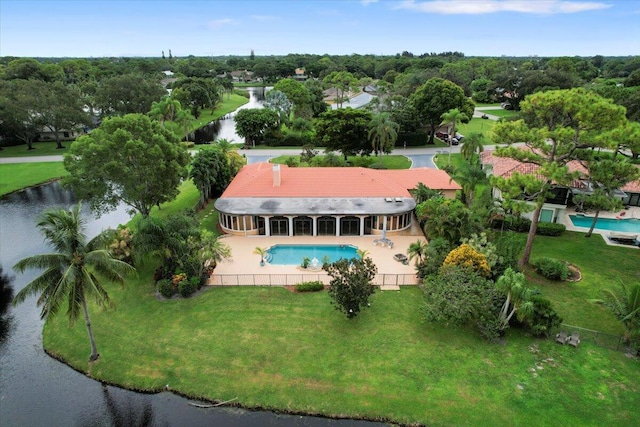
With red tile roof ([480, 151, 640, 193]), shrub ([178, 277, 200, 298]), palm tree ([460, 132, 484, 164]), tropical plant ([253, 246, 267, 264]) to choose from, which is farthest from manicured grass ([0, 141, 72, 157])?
red tile roof ([480, 151, 640, 193])

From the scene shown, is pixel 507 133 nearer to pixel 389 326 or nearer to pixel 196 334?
pixel 389 326

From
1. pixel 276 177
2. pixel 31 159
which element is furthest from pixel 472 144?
pixel 31 159

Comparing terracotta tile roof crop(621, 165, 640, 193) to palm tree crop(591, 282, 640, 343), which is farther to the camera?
terracotta tile roof crop(621, 165, 640, 193)

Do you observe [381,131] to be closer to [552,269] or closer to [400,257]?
[400,257]

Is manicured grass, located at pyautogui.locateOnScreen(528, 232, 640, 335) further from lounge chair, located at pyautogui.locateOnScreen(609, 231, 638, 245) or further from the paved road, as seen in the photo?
the paved road

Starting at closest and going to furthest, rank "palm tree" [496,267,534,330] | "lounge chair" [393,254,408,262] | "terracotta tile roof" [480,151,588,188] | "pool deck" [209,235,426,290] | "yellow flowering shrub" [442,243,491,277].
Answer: "palm tree" [496,267,534,330], "yellow flowering shrub" [442,243,491,277], "pool deck" [209,235,426,290], "lounge chair" [393,254,408,262], "terracotta tile roof" [480,151,588,188]
